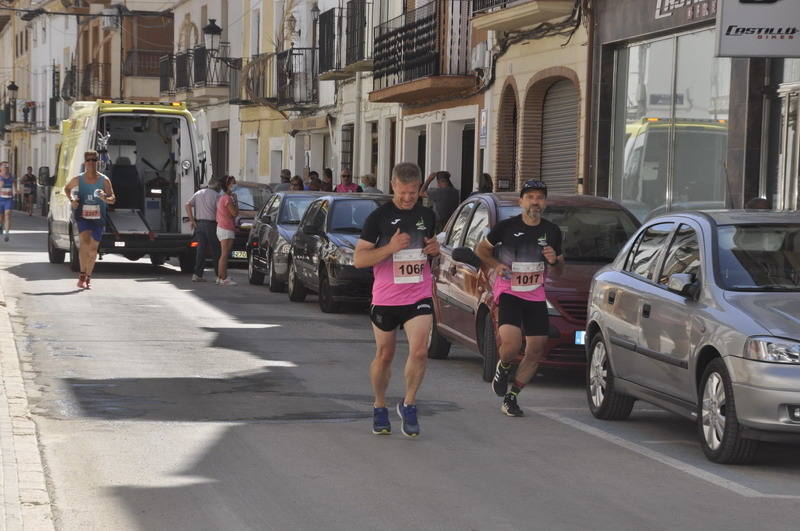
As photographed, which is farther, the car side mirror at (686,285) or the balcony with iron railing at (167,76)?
the balcony with iron railing at (167,76)

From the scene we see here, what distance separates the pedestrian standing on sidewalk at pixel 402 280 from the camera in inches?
375

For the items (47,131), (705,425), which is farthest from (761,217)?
(47,131)

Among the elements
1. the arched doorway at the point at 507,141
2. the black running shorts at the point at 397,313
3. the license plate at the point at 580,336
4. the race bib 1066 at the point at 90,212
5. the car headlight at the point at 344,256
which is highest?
the arched doorway at the point at 507,141

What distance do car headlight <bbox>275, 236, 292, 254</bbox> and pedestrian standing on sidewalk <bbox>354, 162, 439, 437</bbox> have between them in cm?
1208

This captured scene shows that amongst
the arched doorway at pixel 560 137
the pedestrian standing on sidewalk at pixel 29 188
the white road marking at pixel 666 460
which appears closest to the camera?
the white road marking at pixel 666 460

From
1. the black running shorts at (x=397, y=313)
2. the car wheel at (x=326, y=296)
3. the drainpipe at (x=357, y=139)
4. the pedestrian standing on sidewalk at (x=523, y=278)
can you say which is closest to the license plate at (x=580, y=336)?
the pedestrian standing on sidewalk at (x=523, y=278)

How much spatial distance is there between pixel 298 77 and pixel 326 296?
803 inches

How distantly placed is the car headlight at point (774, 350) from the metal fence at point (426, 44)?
2066 cm

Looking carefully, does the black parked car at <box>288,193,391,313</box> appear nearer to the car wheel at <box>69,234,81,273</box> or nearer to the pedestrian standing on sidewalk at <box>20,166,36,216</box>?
the car wheel at <box>69,234,81,273</box>

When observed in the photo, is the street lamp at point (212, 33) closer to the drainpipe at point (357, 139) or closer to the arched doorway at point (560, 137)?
the drainpipe at point (357, 139)

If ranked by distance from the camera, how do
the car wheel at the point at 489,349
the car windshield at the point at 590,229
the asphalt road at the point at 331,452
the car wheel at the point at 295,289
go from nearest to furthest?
the asphalt road at the point at 331,452 < the car wheel at the point at 489,349 < the car windshield at the point at 590,229 < the car wheel at the point at 295,289

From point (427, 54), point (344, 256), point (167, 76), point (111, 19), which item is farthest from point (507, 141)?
point (111, 19)

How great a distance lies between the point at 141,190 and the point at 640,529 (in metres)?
20.9

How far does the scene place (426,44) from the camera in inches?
1167
